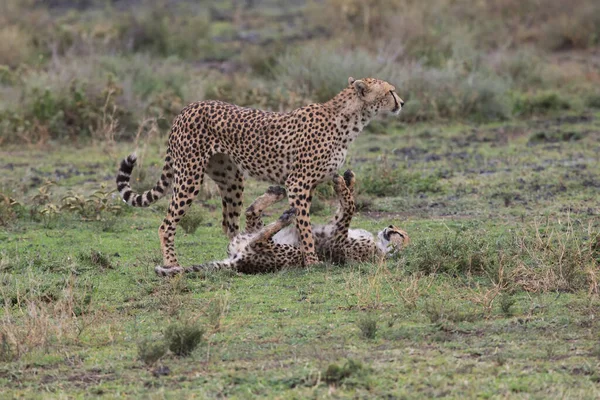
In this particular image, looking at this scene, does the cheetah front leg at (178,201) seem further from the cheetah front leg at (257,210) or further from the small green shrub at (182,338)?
the small green shrub at (182,338)

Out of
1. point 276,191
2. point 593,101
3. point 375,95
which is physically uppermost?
point 375,95

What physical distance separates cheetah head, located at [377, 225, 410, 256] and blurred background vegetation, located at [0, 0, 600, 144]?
4.84m

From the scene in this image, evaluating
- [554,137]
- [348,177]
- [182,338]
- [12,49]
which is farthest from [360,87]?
[12,49]

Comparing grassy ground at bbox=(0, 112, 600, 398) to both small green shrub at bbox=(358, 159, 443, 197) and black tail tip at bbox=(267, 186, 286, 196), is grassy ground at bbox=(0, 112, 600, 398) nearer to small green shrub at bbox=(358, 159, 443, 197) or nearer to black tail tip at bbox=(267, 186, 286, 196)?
small green shrub at bbox=(358, 159, 443, 197)

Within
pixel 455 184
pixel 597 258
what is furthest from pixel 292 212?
pixel 455 184

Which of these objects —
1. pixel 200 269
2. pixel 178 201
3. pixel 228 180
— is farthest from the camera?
pixel 228 180

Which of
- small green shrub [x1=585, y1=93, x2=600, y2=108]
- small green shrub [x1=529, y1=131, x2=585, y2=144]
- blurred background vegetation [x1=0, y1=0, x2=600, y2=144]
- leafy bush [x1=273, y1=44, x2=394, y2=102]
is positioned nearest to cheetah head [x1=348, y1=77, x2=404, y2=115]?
blurred background vegetation [x1=0, y1=0, x2=600, y2=144]

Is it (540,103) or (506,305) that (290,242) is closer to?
(506,305)

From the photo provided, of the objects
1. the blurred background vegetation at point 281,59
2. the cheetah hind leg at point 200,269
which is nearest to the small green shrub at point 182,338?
the cheetah hind leg at point 200,269

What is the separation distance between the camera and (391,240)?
8320 mm

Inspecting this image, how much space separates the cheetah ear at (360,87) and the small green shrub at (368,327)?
2.35 metres

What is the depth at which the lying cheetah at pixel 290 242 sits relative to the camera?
7887mm

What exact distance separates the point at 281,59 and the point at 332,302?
30.7ft

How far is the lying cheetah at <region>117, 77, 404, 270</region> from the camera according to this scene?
26.1 feet
